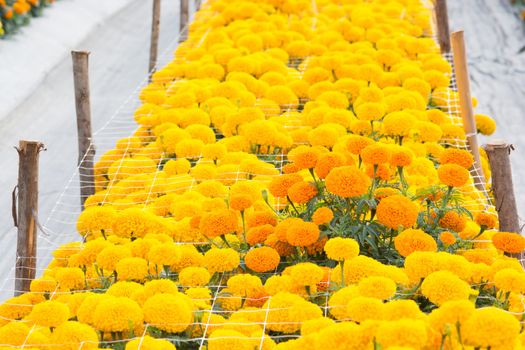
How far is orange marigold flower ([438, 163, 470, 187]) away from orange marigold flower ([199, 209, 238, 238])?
2.50 ft

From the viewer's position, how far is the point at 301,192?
3.08 meters

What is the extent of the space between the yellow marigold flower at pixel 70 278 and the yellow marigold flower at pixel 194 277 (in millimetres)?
376

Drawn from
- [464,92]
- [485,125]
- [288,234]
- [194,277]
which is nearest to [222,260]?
[194,277]

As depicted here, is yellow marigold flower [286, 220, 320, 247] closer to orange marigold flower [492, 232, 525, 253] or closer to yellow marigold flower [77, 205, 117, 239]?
orange marigold flower [492, 232, 525, 253]

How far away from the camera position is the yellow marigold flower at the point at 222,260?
295cm

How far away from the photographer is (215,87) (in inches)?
202

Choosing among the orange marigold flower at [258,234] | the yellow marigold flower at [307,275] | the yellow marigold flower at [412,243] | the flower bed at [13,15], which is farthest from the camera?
the flower bed at [13,15]

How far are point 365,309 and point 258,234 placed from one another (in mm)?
964

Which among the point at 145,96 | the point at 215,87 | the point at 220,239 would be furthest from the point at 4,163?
the point at 220,239

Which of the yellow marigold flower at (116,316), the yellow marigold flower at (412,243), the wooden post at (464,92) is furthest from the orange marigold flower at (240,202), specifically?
the wooden post at (464,92)

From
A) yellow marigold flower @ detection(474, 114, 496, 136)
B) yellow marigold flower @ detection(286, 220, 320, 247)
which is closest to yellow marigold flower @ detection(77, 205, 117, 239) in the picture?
yellow marigold flower @ detection(286, 220, 320, 247)

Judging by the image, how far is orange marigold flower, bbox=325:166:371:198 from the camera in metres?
2.88

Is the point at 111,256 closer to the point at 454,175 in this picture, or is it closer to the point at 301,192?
the point at 301,192

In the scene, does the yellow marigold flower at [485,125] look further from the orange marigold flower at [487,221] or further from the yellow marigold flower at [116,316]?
the yellow marigold flower at [116,316]
